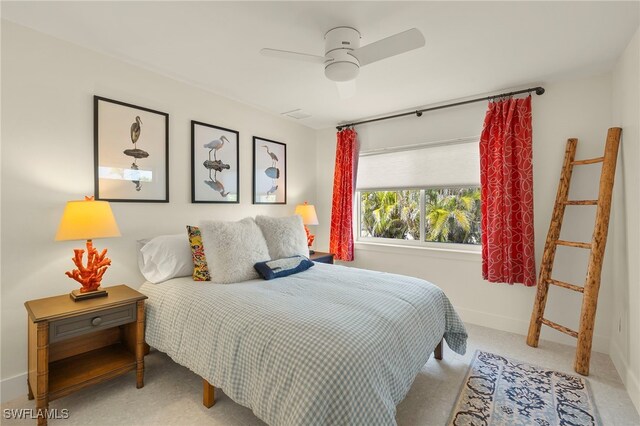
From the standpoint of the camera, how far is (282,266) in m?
2.55

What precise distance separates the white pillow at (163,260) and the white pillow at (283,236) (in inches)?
28.5

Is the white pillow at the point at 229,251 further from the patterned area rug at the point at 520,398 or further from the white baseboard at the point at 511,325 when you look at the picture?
the white baseboard at the point at 511,325

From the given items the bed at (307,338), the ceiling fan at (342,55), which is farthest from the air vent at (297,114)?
the bed at (307,338)

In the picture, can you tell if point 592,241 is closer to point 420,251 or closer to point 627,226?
point 627,226

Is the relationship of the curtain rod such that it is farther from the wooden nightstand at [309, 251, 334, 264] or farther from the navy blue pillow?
the navy blue pillow

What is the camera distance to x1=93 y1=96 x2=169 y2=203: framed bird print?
2.34 meters

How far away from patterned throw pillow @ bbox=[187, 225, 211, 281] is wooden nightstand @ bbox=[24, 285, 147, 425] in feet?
1.35

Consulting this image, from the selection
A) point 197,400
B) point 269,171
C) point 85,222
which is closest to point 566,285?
point 197,400

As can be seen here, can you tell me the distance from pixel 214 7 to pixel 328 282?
1.97 m

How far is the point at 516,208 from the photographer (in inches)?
116

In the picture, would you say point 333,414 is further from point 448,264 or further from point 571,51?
point 571,51

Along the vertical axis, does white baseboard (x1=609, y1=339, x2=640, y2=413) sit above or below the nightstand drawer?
below

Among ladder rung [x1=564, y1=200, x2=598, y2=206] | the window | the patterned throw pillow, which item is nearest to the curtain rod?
the window

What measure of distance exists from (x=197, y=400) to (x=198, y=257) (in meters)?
1.00
